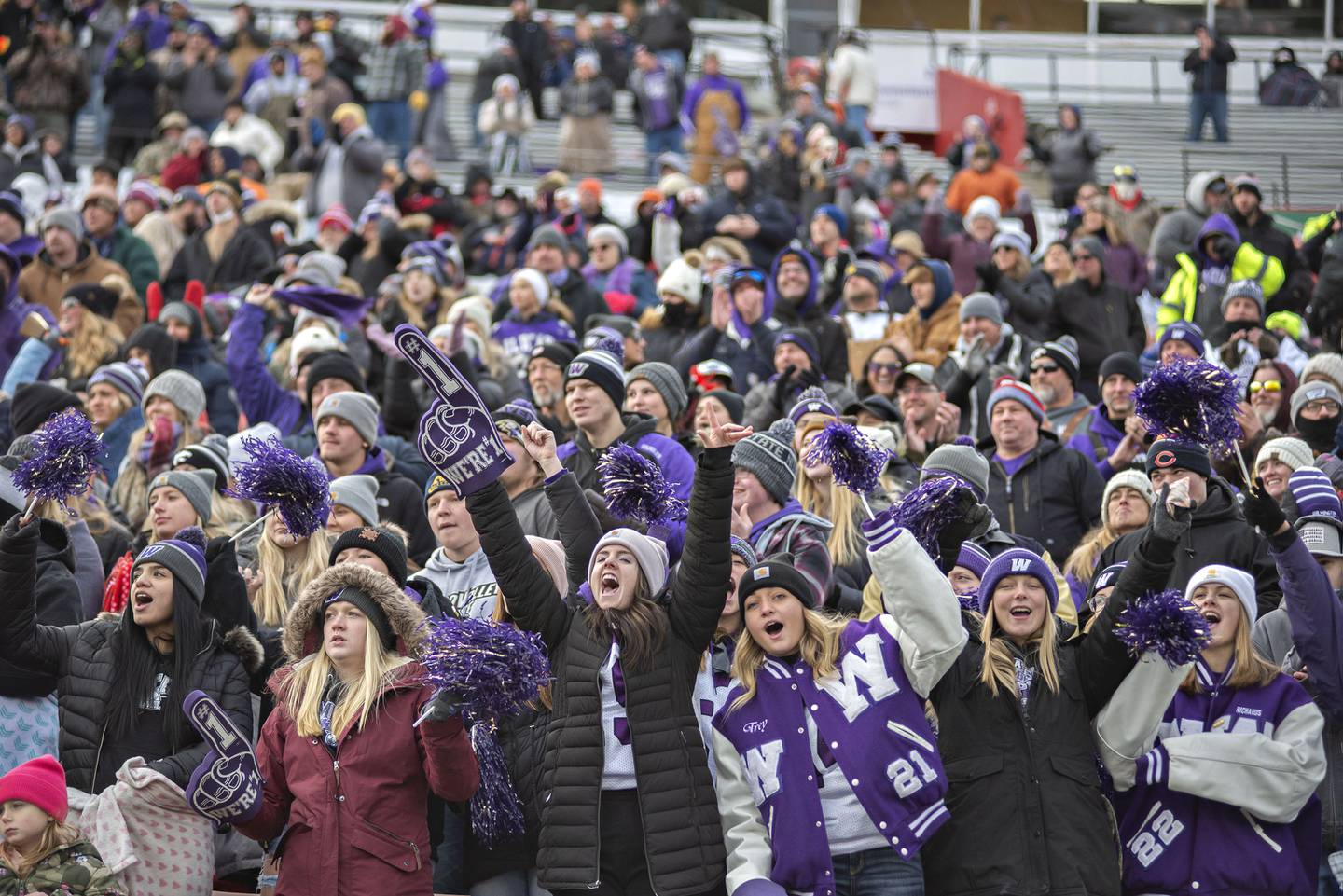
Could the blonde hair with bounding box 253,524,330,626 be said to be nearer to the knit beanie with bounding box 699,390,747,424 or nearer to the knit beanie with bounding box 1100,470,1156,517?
the knit beanie with bounding box 699,390,747,424

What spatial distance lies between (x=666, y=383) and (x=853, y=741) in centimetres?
305

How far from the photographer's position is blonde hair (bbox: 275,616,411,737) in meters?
6.08

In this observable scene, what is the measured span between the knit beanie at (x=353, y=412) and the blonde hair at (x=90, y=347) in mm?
2924

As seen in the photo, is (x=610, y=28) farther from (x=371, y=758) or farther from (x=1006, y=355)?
(x=371, y=758)

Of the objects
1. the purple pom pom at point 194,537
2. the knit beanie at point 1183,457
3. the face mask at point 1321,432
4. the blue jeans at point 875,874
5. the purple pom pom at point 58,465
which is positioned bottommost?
the blue jeans at point 875,874

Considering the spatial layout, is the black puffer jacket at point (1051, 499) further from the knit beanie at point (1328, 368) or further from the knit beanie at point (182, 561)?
the knit beanie at point (182, 561)

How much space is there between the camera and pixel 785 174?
17.7 metres

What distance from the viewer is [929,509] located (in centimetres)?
653

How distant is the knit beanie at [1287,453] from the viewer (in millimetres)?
8094

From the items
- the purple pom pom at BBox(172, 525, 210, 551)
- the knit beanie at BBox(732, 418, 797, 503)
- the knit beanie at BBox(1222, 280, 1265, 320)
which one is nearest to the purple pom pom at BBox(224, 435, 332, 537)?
the purple pom pom at BBox(172, 525, 210, 551)

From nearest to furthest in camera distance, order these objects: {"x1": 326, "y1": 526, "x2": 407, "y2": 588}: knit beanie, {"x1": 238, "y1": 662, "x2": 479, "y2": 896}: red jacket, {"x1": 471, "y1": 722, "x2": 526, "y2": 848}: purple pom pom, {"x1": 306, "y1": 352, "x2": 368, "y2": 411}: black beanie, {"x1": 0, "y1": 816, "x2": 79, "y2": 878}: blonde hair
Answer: {"x1": 0, "y1": 816, "x2": 79, "y2": 878}: blonde hair
{"x1": 238, "y1": 662, "x2": 479, "y2": 896}: red jacket
{"x1": 471, "y1": 722, "x2": 526, "y2": 848}: purple pom pom
{"x1": 326, "y1": 526, "x2": 407, "y2": 588}: knit beanie
{"x1": 306, "y1": 352, "x2": 368, "y2": 411}: black beanie

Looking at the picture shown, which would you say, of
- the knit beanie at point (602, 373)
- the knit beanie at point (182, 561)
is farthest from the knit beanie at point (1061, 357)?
the knit beanie at point (182, 561)

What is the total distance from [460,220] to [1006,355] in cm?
700

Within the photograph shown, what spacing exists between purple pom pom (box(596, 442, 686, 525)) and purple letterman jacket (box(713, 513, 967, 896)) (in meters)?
0.67
